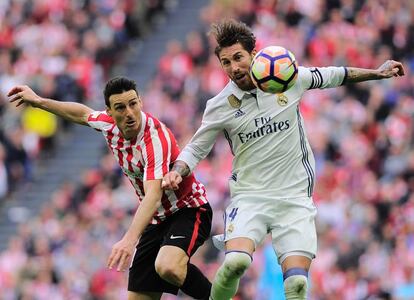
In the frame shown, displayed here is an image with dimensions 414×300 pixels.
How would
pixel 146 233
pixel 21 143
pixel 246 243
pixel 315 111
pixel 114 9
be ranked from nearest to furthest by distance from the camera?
pixel 246 243 < pixel 146 233 < pixel 315 111 < pixel 21 143 < pixel 114 9

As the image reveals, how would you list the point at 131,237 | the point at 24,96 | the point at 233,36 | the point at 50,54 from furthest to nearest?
the point at 50,54
the point at 24,96
the point at 233,36
the point at 131,237

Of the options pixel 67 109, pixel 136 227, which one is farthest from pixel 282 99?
pixel 67 109

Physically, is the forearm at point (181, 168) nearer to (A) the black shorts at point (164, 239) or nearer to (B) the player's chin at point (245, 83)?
(A) the black shorts at point (164, 239)

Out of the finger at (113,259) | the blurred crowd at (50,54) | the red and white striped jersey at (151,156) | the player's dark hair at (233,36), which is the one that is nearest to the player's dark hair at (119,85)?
the red and white striped jersey at (151,156)

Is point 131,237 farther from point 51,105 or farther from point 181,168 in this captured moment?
point 51,105

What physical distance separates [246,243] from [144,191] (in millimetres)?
968

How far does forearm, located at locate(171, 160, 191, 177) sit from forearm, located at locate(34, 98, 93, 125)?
103 centimetres

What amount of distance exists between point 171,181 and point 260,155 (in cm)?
78

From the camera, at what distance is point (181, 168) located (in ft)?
34.6

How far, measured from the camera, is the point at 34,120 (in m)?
24.4

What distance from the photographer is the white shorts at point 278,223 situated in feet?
34.3

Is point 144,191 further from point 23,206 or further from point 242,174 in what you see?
point 23,206

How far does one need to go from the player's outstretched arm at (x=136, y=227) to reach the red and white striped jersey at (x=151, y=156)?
0.41 ft

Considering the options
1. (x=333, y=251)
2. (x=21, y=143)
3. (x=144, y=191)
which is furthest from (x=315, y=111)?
A: (x=144, y=191)
